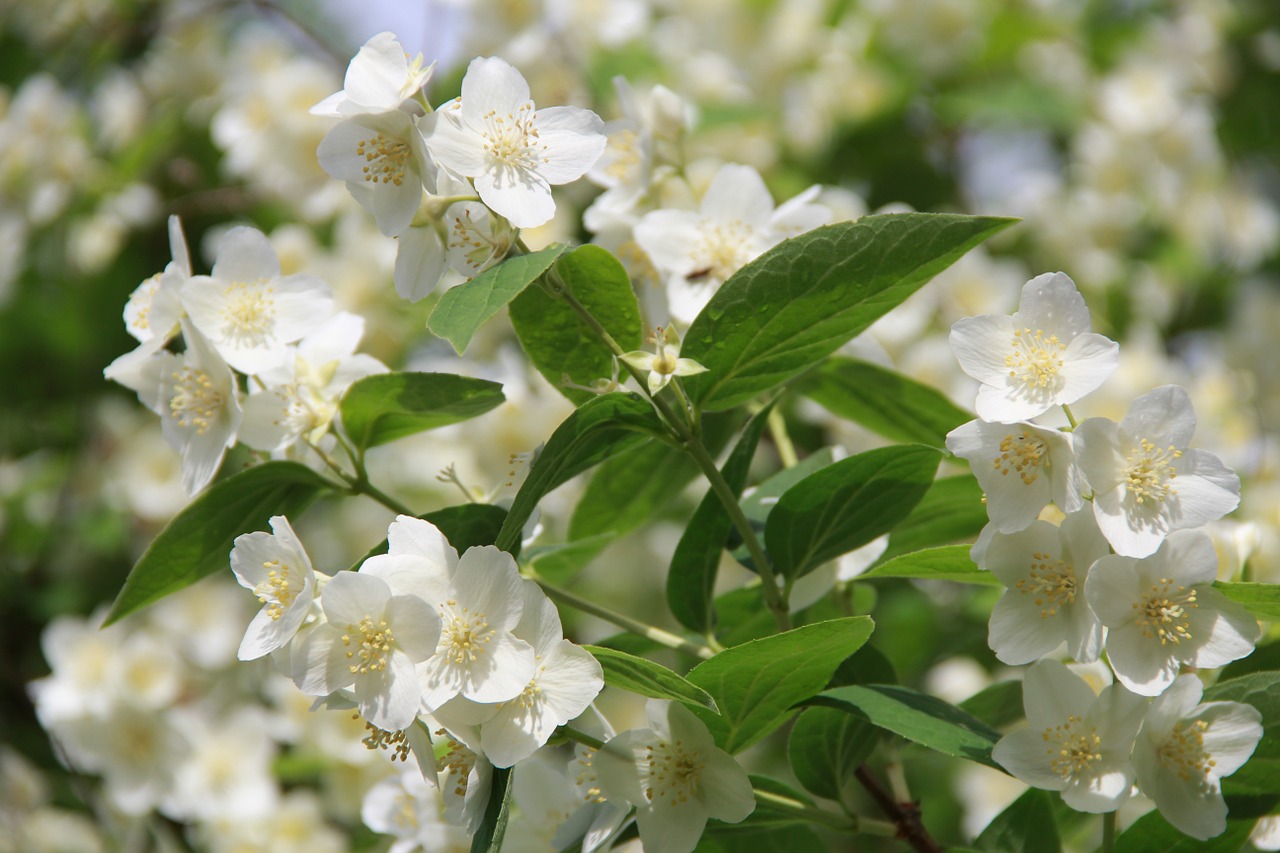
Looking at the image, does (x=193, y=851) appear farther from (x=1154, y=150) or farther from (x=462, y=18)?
(x=1154, y=150)

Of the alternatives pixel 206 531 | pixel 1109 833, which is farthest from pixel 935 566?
pixel 206 531

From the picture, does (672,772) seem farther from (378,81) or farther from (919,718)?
(378,81)

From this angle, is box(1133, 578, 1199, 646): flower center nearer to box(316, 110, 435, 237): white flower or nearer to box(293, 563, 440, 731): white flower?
box(293, 563, 440, 731): white flower

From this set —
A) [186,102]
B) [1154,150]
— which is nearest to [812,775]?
[1154,150]

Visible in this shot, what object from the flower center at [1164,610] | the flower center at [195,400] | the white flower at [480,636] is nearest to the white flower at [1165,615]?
the flower center at [1164,610]

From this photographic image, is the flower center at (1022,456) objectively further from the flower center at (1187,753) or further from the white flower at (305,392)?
the white flower at (305,392)

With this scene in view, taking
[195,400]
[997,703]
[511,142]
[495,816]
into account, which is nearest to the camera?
[495,816]

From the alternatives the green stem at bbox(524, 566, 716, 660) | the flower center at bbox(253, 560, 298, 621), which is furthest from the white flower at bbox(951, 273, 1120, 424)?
the flower center at bbox(253, 560, 298, 621)
